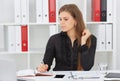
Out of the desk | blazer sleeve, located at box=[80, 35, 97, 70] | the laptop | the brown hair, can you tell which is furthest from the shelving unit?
the laptop

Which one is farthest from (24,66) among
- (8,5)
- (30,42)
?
(8,5)

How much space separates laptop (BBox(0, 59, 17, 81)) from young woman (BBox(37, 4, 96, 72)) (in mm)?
812

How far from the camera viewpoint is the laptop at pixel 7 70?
72.7 inches

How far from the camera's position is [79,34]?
111 inches

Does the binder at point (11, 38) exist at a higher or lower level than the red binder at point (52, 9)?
lower

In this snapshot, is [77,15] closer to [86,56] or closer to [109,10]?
[86,56]

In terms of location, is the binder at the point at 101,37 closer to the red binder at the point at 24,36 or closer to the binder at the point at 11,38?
the red binder at the point at 24,36

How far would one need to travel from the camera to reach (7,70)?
1875 mm

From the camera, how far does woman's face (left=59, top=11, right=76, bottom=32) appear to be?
270 centimetres

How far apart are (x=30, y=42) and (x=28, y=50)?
32 cm

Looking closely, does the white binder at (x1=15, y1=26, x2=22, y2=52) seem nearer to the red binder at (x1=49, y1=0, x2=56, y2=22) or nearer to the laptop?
the red binder at (x1=49, y1=0, x2=56, y2=22)

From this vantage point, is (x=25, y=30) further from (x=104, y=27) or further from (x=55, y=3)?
(x=104, y=27)

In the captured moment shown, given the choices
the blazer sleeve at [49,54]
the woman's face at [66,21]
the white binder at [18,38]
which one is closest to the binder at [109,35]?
the woman's face at [66,21]

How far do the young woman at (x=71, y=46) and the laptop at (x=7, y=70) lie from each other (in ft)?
2.66
